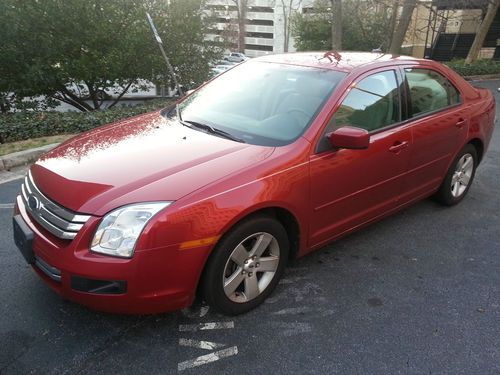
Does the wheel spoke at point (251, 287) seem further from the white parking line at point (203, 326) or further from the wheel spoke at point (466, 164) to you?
the wheel spoke at point (466, 164)

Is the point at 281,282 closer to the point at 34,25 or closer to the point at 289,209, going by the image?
the point at 289,209

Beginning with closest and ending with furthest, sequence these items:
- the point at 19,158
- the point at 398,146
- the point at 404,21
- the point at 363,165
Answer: the point at 363,165 < the point at 398,146 < the point at 19,158 < the point at 404,21

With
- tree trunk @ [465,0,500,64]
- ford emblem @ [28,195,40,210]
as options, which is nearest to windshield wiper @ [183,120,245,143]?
ford emblem @ [28,195,40,210]

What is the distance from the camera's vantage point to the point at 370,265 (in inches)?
134

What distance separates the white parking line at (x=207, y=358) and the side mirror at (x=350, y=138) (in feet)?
4.58

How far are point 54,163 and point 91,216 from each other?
0.75 metres

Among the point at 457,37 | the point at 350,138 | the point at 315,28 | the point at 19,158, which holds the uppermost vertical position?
the point at 350,138

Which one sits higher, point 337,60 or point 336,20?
point 337,60

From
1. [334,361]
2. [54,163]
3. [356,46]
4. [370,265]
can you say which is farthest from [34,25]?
[356,46]

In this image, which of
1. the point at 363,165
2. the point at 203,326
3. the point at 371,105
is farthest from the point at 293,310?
the point at 371,105

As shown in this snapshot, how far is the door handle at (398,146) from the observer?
3412 millimetres

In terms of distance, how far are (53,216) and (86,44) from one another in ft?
22.8

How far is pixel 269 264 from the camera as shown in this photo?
9.31 feet

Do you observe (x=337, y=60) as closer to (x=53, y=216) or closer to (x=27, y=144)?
(x=53, y=216)
